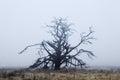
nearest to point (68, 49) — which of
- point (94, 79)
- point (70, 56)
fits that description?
point (70, 56)

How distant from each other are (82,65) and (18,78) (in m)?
15.1

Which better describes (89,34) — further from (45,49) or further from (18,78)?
(18,78)

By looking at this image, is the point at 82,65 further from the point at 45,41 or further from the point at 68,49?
the point at 45,41

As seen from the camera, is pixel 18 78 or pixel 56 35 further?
pixel 56 35

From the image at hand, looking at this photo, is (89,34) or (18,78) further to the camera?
(89,34)

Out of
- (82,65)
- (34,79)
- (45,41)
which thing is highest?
(45,41)

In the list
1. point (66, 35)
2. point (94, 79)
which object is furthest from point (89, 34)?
point (94, 79)

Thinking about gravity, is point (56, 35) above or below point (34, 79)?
above

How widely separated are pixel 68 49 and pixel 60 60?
1.39 metres

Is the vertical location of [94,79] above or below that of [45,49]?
below

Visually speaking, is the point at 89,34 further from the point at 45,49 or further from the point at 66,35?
the point at 45,49

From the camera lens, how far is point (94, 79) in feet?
70.7

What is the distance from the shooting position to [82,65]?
1399 inches

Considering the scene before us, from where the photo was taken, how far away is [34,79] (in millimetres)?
20656
